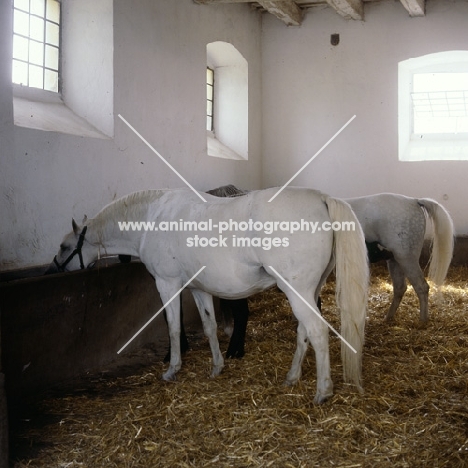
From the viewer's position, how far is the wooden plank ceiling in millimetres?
7352

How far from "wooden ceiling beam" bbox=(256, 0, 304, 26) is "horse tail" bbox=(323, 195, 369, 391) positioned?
4.55 metres

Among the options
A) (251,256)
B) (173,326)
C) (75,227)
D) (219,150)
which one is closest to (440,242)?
(251,256)

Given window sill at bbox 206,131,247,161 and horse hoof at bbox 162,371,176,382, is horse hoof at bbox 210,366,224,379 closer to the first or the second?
horse hoof at bbox 162,371,176,382

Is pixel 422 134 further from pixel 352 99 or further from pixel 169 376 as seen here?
pixel 169 376

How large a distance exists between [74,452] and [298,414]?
48.7 inches

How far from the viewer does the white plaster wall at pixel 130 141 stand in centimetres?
417

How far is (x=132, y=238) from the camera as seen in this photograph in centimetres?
431

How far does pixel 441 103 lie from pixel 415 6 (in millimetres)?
1573

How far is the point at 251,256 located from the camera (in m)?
3.64

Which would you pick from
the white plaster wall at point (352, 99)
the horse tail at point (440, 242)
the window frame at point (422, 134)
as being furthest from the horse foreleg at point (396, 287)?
the window frame at point (422, 134)

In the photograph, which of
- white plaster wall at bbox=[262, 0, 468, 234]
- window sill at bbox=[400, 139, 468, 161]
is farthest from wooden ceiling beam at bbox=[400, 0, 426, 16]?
window sill at bbox=[400, 139, 468, 161]

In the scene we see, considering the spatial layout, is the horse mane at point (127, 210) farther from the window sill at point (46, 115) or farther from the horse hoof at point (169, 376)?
the horse hoof at point (169, 376)

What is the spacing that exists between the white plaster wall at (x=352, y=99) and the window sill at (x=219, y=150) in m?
0.81

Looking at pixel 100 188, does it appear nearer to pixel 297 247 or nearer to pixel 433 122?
pixel 297 247
